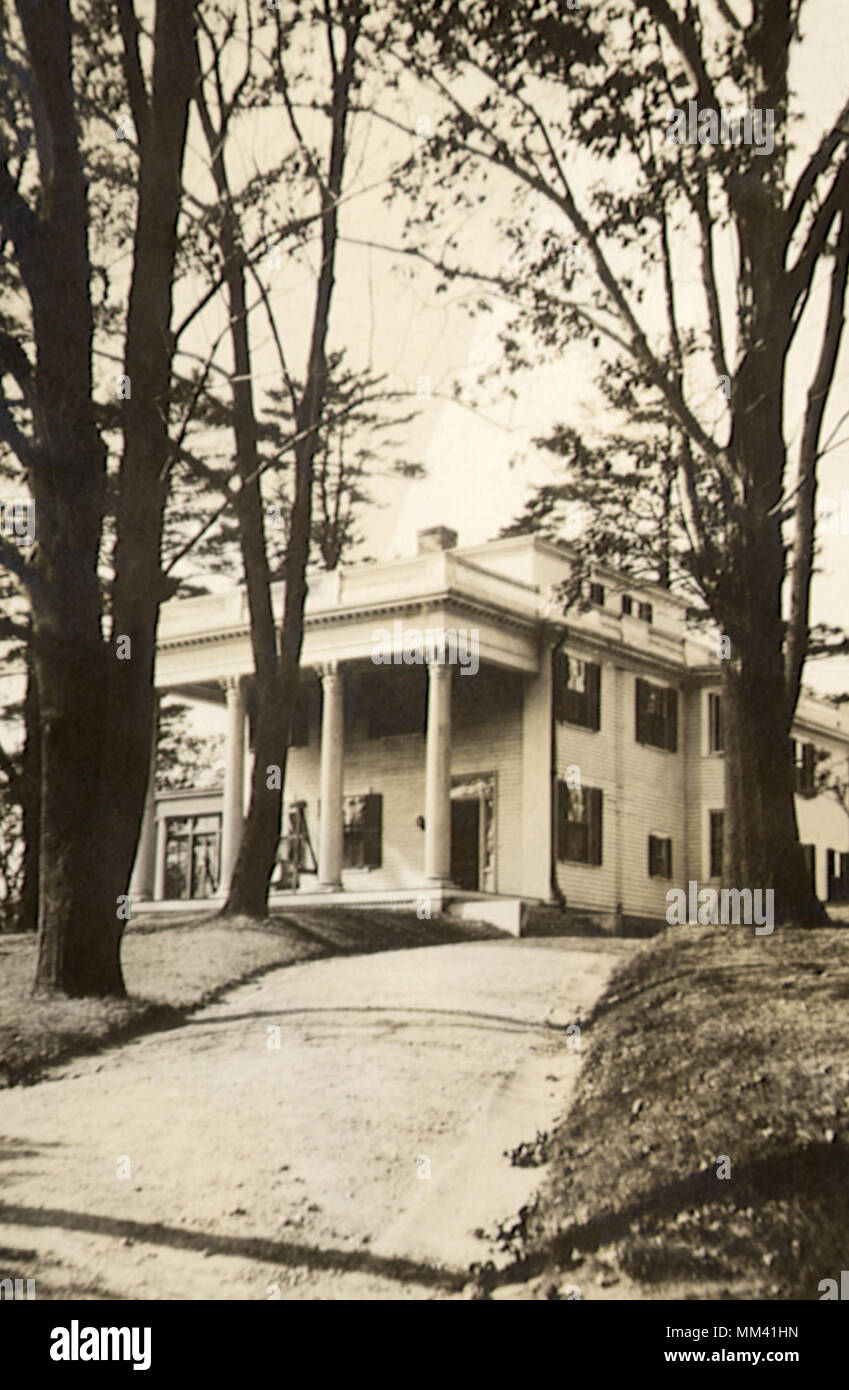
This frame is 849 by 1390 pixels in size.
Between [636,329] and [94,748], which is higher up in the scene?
[636,329]

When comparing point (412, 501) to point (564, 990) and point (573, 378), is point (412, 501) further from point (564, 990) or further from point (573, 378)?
point (564, 990)

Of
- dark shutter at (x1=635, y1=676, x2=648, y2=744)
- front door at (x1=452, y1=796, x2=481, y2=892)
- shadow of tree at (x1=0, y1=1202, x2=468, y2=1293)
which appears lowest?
shadow of tree at (x1=0, y1=1202, x2=468, y2=1293)

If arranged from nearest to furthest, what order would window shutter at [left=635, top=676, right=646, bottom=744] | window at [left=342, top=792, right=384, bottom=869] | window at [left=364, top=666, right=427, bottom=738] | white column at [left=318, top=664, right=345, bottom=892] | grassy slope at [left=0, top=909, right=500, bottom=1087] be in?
grassy slope at [left=0, top=909, right=500, bottom=1087], window shutter at [left=635, top=676, right=646, bottom=744], white column at [left=318, top=664, right=345, bottom=892], window at [left=364, top=666, right=427, bottom=738], window at [left=342, top=792, right=384, bottom=869]

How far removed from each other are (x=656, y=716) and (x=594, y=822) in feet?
A: 1.78

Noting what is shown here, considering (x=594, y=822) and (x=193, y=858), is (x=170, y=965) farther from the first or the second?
(x=594, y=822)

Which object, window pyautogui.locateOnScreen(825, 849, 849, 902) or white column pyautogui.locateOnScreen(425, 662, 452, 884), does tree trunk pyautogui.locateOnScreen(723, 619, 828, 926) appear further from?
white column pyautogui.locateOnScreen(425, 662, 452, 884)

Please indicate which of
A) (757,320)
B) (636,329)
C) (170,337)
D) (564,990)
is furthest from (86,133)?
(564,990)

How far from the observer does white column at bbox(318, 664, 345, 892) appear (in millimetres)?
7111

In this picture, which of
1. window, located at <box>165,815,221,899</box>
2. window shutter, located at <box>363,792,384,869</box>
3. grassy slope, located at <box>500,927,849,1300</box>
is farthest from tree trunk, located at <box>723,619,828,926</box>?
window shutter, located at <box>363,792,384,869</box>

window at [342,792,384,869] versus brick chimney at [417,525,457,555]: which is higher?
brick chimney at [417,525,457,555]

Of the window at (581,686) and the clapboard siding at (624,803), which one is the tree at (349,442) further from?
the clapboard siding at (624,803)

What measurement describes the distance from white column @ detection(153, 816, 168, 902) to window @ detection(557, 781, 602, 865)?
1.88 metres

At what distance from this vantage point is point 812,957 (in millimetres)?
4340
